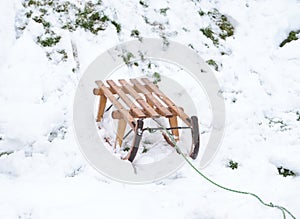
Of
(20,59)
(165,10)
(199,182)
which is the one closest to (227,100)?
(199,182)

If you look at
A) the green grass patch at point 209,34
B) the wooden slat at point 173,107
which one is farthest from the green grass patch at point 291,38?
the wooden slat at point 173,107

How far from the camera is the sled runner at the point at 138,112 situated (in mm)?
3443

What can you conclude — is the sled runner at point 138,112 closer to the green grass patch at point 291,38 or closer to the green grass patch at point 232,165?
the green grass patch at point 232,165

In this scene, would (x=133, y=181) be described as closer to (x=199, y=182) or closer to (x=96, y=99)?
(x=199, y=182)

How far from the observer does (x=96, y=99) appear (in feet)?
14.5

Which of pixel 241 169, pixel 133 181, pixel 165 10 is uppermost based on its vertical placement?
pixel 165 10

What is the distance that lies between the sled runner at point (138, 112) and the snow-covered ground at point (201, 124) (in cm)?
36

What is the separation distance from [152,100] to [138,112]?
1.28ft

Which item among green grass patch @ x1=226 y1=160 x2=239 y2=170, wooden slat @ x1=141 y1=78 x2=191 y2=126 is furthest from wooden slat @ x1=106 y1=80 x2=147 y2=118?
green grass patch @ x1=226 y1=160 x2=239 y2=170

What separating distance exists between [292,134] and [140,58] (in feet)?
7.02

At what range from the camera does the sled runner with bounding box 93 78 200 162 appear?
3443 mm

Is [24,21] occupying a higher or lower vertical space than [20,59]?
higher

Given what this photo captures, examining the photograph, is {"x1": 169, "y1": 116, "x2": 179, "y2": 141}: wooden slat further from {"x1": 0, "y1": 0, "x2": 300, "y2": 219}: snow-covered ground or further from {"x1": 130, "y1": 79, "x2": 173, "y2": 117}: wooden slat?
{"x1": 0, "y1": 0, "x2": 300, "y2": 219}: snow-covered ground

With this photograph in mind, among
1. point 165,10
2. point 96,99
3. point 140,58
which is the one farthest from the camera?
point 165,10
